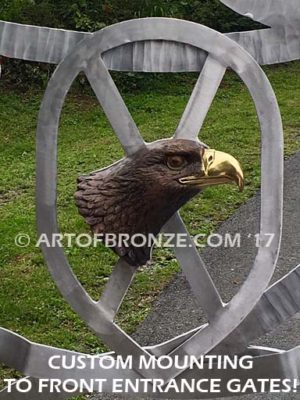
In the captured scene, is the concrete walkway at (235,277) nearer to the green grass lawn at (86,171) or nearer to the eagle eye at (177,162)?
the green grass lawn at (86,171)

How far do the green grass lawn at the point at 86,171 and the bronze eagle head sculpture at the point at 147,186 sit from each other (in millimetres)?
1340

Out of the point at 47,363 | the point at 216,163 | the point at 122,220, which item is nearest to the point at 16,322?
the point at 47,363

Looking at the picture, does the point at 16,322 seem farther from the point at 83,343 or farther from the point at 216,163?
the point at 216,163

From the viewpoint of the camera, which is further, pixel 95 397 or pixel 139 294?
pixel 139 294

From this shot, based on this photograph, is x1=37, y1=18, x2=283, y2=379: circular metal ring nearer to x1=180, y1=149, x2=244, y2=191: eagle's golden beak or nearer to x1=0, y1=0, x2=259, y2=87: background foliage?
x1=180, y1=149, x2=244, y2=191: eagle's golden beak

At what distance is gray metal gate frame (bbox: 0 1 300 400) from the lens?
2.09 meters

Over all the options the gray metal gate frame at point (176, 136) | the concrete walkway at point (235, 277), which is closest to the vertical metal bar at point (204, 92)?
the gray metal gate frame at point (176, 136)

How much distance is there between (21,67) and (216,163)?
4.06 m

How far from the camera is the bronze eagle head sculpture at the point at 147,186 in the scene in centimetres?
209

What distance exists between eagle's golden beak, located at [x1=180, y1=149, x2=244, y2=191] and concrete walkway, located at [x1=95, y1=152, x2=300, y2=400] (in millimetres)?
1228

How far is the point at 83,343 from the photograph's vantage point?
3438 millimetres

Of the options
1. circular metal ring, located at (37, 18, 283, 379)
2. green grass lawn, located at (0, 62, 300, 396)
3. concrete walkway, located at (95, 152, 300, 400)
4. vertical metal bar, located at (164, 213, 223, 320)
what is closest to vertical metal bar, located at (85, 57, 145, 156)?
circular metal ring, located at (37, 18, 283, 379)
